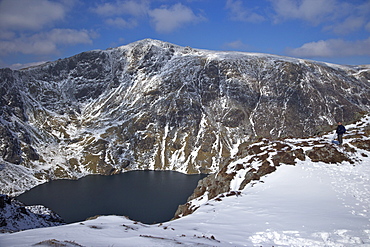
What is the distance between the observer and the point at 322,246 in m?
15.7

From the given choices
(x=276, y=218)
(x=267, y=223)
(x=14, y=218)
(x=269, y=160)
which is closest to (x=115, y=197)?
(x=14, y=218)

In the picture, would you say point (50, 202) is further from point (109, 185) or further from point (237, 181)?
point (237, 181)

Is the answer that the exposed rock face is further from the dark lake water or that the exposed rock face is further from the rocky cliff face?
the dark lake water

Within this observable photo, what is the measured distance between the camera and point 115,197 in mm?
151000

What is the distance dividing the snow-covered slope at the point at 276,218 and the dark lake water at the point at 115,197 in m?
86.8

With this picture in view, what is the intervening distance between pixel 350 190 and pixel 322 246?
13148 mm

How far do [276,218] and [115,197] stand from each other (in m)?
144

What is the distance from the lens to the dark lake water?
12319 centimetres

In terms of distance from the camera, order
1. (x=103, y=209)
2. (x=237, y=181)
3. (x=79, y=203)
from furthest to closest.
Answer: (x=79, y=203)
(x=103, y=209)
(x=237, y=181)

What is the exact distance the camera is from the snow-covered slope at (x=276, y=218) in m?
15.8

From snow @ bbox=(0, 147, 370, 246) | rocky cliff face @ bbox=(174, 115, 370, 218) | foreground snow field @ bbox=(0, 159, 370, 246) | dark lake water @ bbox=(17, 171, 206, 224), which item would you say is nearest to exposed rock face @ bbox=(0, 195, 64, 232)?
rocky cliff face @ bbox=(174, 115, 370, 218)

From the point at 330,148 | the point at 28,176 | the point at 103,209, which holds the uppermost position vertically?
the point at 330,148

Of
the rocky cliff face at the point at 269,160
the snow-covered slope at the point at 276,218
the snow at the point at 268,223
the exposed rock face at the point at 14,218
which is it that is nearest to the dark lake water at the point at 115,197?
the exposed rock face at the point at 14,218

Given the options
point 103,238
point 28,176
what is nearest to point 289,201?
point 103,238
